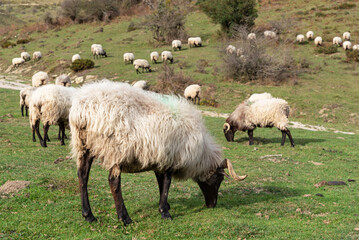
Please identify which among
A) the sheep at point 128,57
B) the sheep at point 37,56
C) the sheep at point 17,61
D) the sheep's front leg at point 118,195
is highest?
the sheep's front leg at point 118,195

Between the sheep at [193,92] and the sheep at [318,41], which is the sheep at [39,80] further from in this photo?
the sheep at [318,41]

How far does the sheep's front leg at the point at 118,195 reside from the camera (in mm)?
6316

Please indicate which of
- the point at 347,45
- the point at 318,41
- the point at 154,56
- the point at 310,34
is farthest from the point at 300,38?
the point at 154,56

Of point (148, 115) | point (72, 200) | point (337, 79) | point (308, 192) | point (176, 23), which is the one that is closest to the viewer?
point (148, 115)

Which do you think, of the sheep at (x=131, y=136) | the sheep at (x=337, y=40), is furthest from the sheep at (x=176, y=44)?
the sheep at (x=131, y=136)

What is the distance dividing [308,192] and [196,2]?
58.9 meters

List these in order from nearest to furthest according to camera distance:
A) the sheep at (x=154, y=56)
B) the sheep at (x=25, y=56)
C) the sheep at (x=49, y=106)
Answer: the sheep at (x=49, y=106) → the sheep at (x=154, y=56) → the sheep at (x=25, y=56)

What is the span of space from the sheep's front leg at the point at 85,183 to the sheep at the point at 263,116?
439 inches

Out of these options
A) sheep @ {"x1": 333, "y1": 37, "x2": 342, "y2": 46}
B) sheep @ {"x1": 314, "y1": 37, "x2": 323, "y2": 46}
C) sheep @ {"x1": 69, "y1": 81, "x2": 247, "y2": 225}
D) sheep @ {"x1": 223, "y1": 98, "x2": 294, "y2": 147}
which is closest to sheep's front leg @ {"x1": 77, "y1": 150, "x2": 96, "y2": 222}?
sheep @ {"x1": 69, "y1": 81, "x2": 247, "y2": 225}

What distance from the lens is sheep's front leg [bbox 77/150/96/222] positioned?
6480 millimetres

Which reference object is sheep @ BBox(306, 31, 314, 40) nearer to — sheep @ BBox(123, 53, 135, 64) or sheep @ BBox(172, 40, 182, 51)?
sheep @ BBox(172, 40, 182, 51)

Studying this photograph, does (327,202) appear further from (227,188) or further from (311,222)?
(227,188)

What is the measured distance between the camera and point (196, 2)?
207 ft

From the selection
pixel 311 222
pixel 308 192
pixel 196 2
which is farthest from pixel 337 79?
pixel 196 2
